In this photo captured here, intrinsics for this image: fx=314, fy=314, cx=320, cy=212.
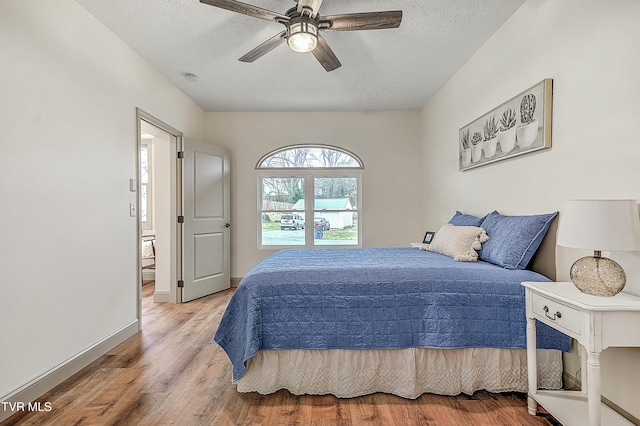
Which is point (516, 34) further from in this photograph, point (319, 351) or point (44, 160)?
point (44, 160)

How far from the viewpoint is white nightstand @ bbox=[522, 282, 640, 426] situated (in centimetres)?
127

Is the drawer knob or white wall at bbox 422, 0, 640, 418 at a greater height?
white wall at bbox 422, 0, 640, 418

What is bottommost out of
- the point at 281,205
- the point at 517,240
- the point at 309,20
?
the point at 517,240

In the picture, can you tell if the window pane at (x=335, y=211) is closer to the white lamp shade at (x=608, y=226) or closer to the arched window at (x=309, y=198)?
the arched window at (x=309, y=198)

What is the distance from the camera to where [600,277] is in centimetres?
138

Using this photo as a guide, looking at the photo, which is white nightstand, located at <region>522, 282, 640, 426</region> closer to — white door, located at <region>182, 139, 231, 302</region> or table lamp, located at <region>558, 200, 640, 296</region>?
table lamp, located at <region>558, 200, 640, 296</region>

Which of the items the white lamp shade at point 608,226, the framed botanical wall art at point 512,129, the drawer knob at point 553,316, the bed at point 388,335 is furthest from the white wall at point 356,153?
the white lamp shade at point 608,226

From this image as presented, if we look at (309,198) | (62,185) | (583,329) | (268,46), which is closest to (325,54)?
(268,46)

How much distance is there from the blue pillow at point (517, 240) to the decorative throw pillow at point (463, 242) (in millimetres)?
91

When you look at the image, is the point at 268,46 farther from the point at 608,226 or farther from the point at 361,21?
the point at 608,226

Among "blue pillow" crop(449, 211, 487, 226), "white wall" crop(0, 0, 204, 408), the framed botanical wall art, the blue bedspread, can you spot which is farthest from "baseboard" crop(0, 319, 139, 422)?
the framed botanical wall art

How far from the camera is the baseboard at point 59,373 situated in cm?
172

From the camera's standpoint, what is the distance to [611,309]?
1.26 meters

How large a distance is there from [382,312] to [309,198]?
9.96 ft
